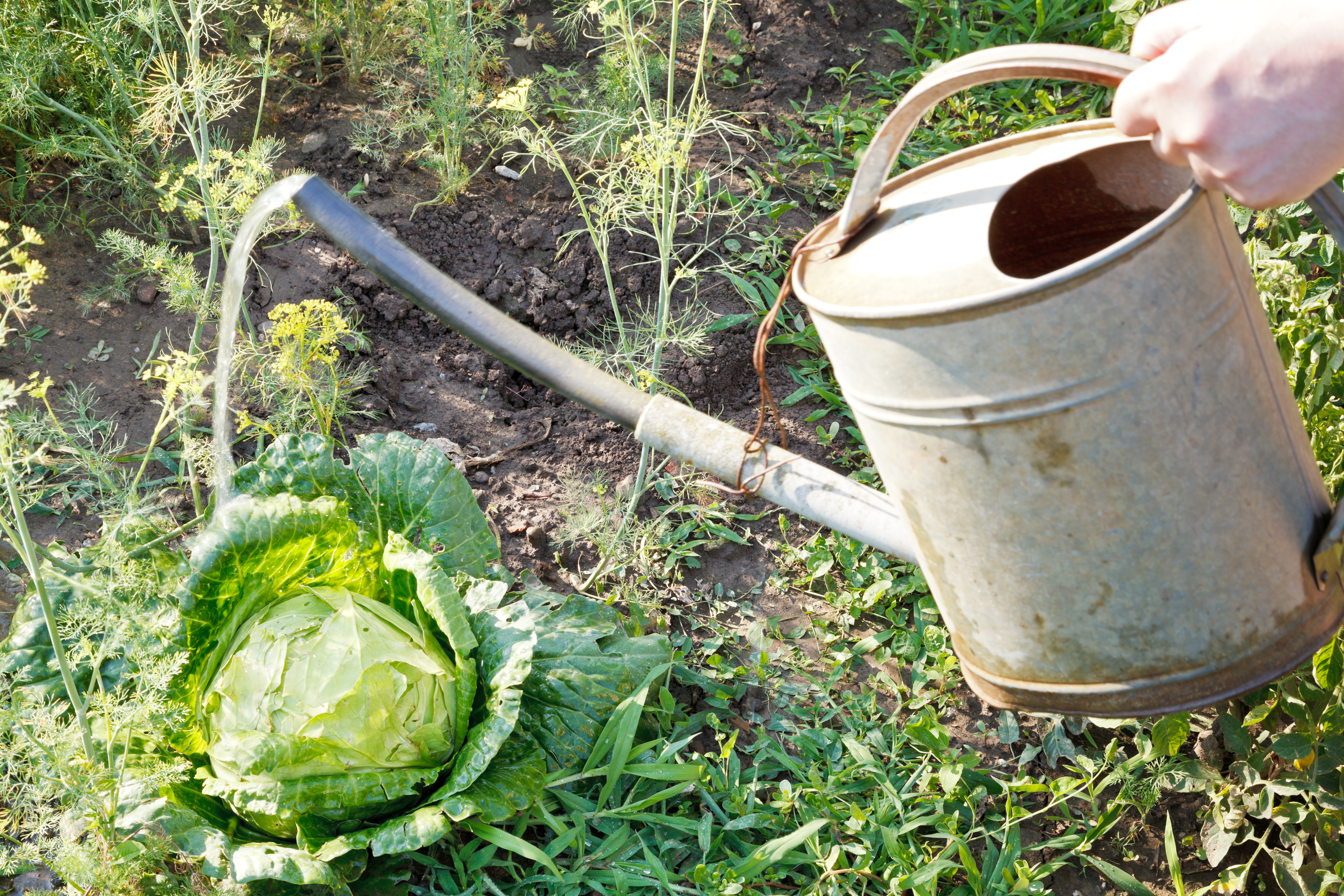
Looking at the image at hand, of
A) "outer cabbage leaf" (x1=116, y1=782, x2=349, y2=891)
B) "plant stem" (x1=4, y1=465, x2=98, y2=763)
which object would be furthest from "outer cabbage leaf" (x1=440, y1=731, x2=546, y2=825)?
"plant stem" (x1=4, y1=465, x2=98, y2=763)

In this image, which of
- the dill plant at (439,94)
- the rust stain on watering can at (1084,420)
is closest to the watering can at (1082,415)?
the rust stain on watering can at (1084,420)

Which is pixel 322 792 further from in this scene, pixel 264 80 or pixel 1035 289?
pixel 264 80

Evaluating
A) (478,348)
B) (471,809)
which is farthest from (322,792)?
(478,348)

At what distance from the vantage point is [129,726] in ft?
5.25

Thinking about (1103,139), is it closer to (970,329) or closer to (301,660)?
(970,329)

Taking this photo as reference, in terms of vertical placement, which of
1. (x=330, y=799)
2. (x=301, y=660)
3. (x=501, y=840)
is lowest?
(x=501, y=840)

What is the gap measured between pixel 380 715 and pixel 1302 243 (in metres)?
2.02

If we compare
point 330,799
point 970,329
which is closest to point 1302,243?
point 970,329

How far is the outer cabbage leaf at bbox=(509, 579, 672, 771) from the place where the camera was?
1.93 metres

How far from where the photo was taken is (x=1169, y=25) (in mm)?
1211

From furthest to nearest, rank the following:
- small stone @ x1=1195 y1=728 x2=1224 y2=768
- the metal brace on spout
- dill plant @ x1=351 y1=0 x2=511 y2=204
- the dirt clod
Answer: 1. dill plant @ x1=351 y1=0 x2=511 y2=204
2. the dirt clod
3. small stone @ x1=1195 y1=728 x2=1224 y2=768
4. the metal brace on spout

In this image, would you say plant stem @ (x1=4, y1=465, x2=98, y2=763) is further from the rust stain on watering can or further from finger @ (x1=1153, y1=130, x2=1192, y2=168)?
finger @ (x1=1153, y1=130, x2=1192, y2=168)

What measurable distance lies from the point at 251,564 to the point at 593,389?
0.78 m

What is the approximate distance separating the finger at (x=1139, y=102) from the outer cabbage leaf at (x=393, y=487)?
1.48 m
